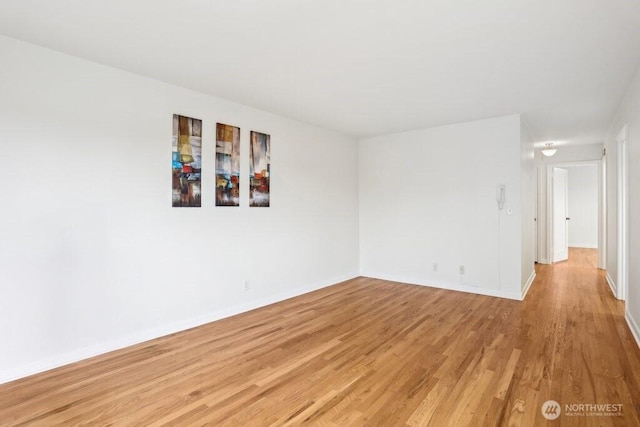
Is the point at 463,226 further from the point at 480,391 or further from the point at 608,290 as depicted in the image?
the point at 480,391

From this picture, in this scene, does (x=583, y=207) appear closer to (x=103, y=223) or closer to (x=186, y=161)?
(x=186, y=161)

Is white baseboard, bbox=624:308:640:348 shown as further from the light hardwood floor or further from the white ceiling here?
the white ceiling

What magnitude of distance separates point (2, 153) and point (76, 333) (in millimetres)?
1515

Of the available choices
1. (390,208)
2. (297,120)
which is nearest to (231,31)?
(297,120)

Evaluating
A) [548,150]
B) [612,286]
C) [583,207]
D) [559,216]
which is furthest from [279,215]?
[583,207]

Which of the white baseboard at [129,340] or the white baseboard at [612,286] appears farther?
the white baseboard at [612,286]

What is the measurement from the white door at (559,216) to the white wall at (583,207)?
2350 millimetres

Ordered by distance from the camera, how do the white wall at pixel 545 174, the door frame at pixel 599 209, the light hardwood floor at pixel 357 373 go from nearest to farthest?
1. the light hardwood floor at pixel 357 373
2. the door frame at pixel 599 209
3. the white wall at pixel 545 174

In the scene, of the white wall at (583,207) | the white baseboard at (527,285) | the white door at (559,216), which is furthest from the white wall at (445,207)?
the white wall at (583,207)

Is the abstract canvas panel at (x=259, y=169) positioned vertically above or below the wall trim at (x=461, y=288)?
above

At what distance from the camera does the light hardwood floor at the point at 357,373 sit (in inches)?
79.9

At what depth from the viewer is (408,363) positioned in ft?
8.79

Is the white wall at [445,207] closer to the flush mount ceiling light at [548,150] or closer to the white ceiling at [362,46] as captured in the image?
the white ceiling at [362,46]

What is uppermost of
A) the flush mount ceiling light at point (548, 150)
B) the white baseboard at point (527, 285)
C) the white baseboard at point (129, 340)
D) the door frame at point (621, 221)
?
the flush mount ceiling light at point (548, 150)
